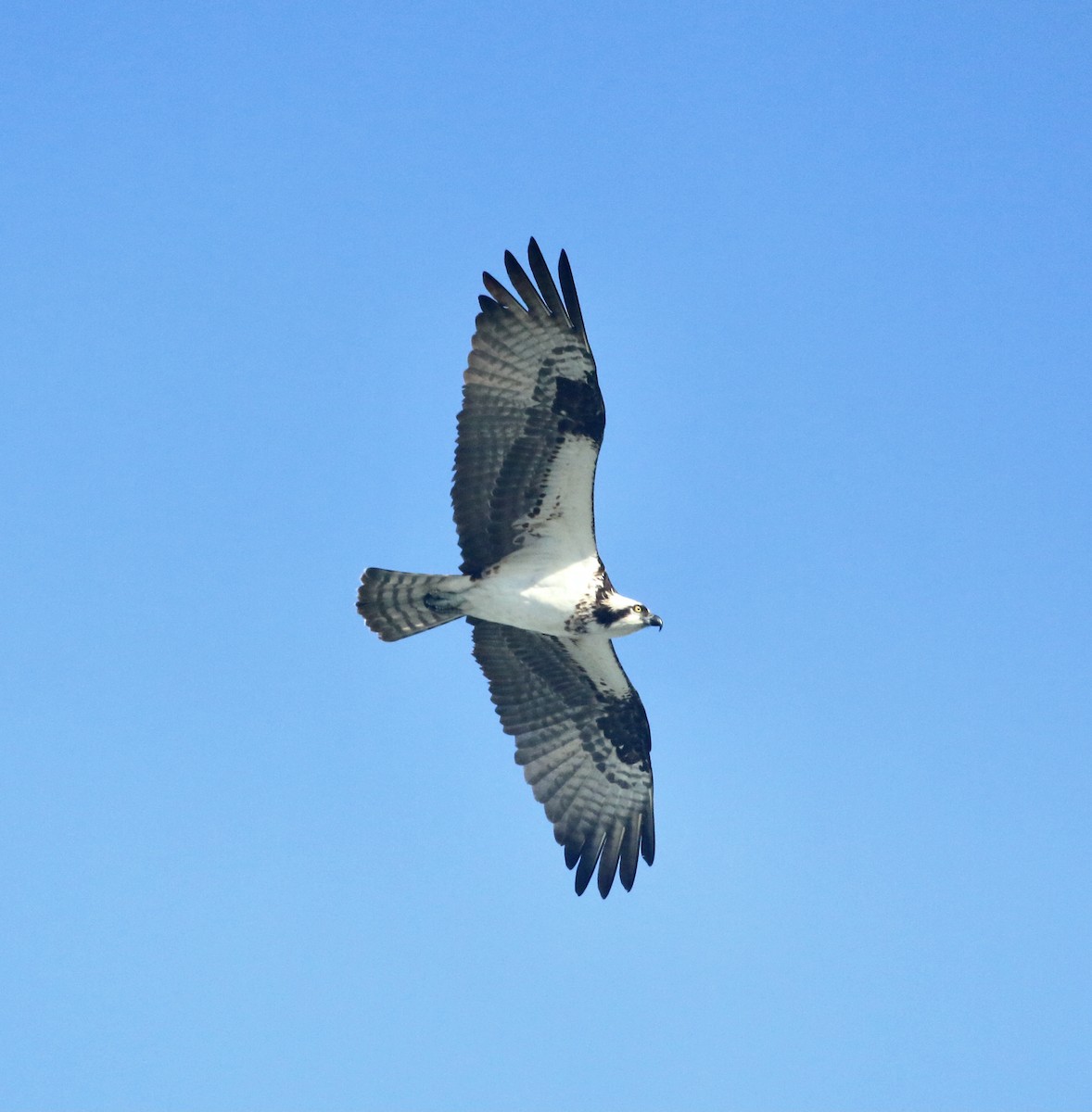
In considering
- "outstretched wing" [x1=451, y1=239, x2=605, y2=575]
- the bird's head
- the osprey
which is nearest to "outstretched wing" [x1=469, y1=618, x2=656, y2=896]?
the osprey

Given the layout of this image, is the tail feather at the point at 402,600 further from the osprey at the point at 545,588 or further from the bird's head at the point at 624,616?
Result: the bird's head at the point at 624,616

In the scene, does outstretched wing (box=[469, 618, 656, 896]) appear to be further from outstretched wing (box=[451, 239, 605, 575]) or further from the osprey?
outstretched wing (box=[451, 239, 605, 575])

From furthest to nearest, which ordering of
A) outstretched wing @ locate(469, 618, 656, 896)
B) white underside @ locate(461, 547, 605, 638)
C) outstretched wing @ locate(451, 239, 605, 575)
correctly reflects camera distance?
outstretched wing @ locate(469, 618, 656, 896)
white underside @ locate(461, 547, 605, 638)
outstretched wing @ locate(451, 239, 605, 575)

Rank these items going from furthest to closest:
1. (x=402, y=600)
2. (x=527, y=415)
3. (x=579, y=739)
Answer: (x=579, y=739)
(x=402, y=600)
(x=527, y=415)

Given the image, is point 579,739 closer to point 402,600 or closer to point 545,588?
point 545,588

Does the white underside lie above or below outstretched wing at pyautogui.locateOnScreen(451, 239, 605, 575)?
below

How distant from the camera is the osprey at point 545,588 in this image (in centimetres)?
1116

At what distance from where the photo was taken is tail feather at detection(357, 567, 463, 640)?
11.8 m

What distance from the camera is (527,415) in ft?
36.9

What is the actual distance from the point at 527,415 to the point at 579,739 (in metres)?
3.24

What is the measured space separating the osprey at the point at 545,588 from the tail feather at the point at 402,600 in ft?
0.03

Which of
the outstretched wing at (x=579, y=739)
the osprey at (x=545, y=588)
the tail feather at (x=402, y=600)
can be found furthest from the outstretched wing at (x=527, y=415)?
the outstretched wing at (x=579, y=739)

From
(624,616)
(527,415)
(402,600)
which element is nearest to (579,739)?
(624,616)

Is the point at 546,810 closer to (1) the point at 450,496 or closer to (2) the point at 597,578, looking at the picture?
(2) the point at 597,578
